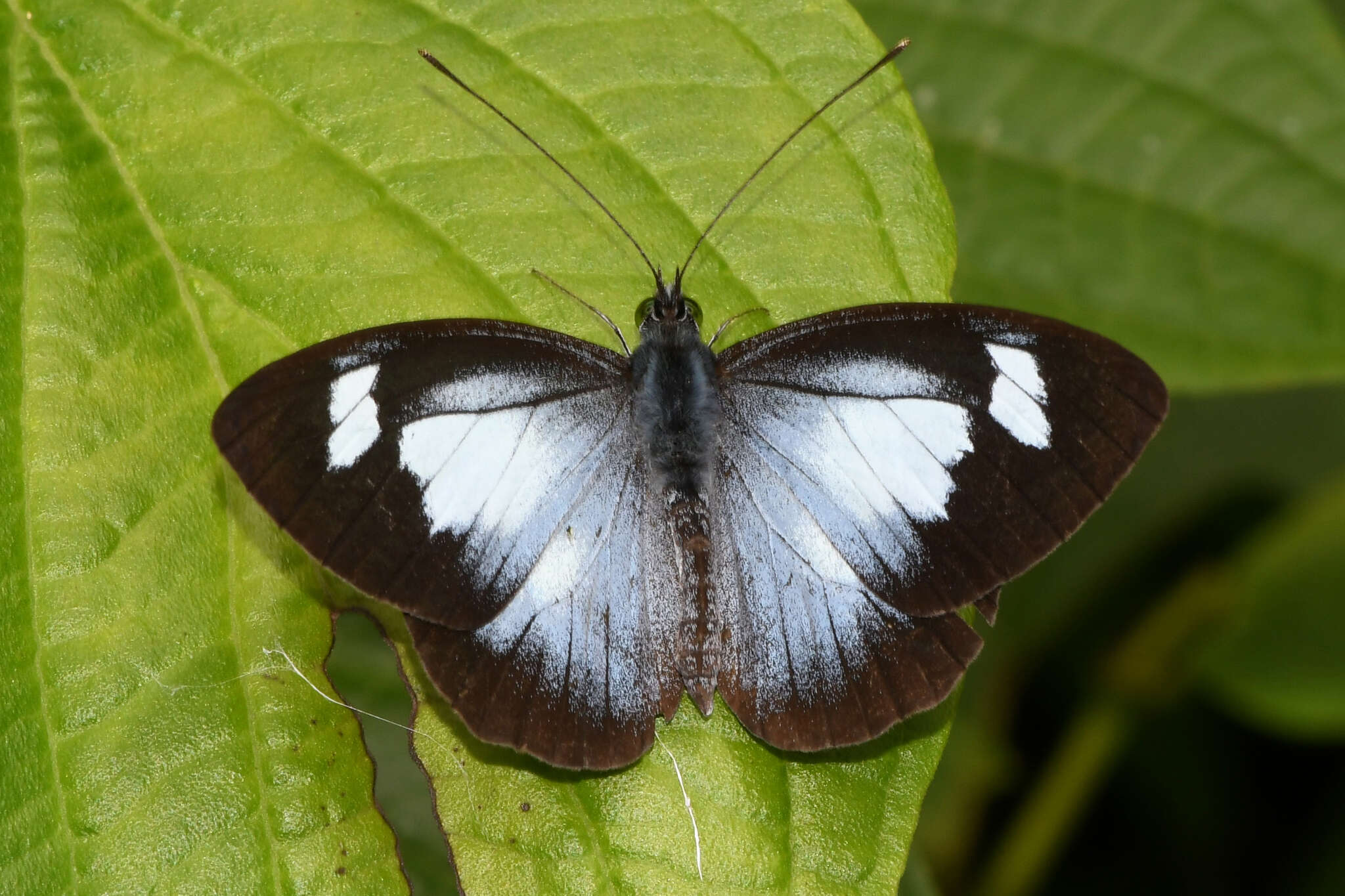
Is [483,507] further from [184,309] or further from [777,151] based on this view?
[777,151]

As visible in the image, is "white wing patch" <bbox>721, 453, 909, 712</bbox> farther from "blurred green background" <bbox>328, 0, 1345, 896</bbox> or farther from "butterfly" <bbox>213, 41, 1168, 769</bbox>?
"blurred green background" <bbox>328, 0, 1345, 896</bbox>

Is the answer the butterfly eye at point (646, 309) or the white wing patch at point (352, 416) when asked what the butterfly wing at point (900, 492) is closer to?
the butterfly eye at point (646, 309)

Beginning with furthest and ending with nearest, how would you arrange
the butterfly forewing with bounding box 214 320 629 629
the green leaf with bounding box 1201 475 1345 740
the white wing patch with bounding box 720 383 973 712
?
the green leaf with bounding box 1201 475 1345 740 < the white wing patch with bounding box 720 383 973 712 < the butterfly forewing with bounding box 214 320 629 629

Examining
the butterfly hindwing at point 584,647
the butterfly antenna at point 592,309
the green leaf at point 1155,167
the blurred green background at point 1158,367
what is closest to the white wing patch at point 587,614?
the butterfly hindwing at point 584,647

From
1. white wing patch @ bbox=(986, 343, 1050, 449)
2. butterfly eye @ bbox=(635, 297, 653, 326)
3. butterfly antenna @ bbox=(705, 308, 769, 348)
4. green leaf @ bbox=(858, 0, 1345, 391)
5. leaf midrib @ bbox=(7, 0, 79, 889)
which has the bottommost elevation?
leaf midrib @ bbox=(7, 0, 79, 889)

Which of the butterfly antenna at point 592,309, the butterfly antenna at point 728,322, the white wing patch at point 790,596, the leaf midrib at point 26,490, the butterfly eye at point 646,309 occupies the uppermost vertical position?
the butterfly antenna at point 728,322

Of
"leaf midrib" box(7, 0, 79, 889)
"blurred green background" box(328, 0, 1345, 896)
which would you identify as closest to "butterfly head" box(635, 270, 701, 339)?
"leaf midrib" box(7, 0, 79, 889)
